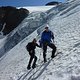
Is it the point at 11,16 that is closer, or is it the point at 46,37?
the point at 46,37

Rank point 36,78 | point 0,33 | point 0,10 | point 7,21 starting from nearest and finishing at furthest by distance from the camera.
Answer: point 36,78
point 0,33
point 7,21
point 0,10

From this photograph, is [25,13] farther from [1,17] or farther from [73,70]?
[73,70]

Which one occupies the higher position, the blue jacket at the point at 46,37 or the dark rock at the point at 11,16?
the blue jacket at the point at 46,37

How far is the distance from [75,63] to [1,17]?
193ft

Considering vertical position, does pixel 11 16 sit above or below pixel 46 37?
below

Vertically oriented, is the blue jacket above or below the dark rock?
above

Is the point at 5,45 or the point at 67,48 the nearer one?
the point at 67,48

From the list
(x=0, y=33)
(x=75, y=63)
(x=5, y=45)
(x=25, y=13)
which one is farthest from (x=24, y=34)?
(x=75, y=63)

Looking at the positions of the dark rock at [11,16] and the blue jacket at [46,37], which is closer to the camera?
the blue jacket at [46,37]

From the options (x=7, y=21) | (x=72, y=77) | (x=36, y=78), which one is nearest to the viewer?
(x=72, y=77)

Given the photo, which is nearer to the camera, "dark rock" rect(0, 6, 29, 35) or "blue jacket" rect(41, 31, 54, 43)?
"blue jacket" rect(41, 31, 54, 43)

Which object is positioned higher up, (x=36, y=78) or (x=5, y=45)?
(x=36, y=78)

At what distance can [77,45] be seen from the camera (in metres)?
16.1

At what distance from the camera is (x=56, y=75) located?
41.2 ft
